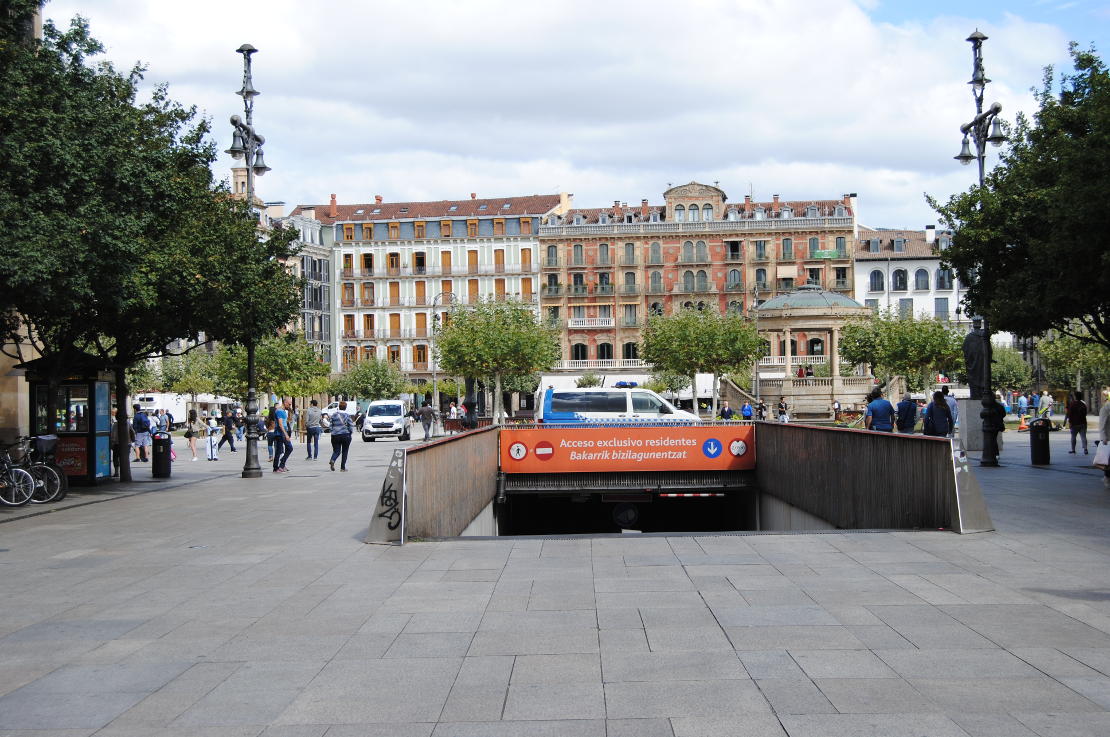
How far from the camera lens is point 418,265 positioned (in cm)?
A: 9556

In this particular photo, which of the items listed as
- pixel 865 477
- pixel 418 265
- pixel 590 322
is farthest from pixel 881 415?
pixel 418 265

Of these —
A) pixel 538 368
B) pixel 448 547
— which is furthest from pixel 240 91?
pixel 538 368

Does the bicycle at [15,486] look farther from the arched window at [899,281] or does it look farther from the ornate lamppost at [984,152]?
the arched window at [899,281]

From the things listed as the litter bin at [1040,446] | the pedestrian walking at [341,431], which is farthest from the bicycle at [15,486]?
the litter bin at [1040,446]

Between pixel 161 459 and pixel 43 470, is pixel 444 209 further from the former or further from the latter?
pixel 43 470

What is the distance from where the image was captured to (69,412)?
69.7ft

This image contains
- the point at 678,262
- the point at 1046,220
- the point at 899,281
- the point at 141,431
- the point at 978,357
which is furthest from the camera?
the point at 899,281

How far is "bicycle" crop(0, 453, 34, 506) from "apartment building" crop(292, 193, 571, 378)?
76.0 metres

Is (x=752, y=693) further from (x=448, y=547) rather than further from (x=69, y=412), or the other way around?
(x=69, y=412)

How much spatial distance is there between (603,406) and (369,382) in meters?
59.2

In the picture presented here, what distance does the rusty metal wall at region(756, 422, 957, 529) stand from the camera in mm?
12180

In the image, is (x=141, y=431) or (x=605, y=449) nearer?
(x=605, y=449)

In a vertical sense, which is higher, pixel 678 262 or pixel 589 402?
pixel 678 262

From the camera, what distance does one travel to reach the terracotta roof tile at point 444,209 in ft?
313
